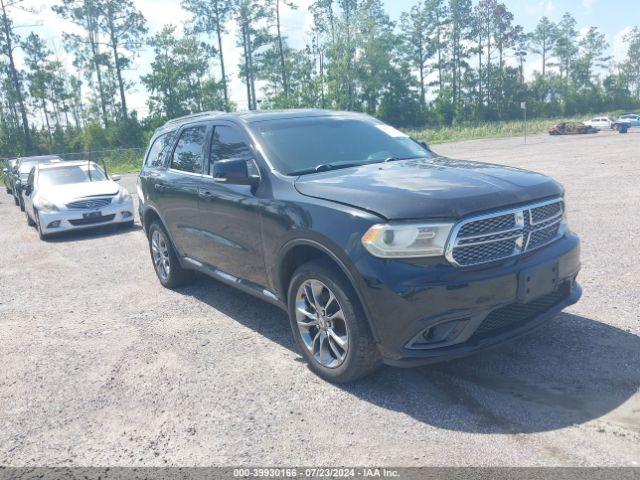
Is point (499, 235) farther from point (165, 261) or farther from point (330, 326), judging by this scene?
point (165, 261)

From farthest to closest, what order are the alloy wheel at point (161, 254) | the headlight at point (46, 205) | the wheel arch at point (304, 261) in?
the headlight at point (46, 205)
the alloy wheel at point (161, 254)
the wheel arch at point (304, 261)

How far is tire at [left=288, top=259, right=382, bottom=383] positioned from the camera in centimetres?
359

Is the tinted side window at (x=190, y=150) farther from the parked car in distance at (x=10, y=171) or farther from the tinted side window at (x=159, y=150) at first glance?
the parked car in distance at (x=10, y=171)

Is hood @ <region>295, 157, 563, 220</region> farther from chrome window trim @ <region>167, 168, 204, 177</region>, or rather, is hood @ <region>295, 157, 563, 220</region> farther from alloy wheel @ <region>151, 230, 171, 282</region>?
alloy wheel @ <region>151, 230, 171, 282</region>

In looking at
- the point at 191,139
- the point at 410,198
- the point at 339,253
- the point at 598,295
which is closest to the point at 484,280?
the point at 410,198

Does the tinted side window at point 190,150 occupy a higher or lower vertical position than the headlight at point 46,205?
higher

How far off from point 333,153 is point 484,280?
190 cm

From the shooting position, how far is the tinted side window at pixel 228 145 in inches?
188

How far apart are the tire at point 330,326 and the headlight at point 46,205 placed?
28.2 ft

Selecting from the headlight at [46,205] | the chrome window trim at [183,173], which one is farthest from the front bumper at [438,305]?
the headlight at [46,205]

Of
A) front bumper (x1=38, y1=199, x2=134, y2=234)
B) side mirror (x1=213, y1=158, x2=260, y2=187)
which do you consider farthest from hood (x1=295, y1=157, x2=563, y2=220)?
front bumper (x1=38, y1=199, x2=134, y2=234)

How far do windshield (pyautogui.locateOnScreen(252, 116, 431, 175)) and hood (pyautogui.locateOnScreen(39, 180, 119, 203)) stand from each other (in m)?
7.71

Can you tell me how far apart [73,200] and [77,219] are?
15.9 inches

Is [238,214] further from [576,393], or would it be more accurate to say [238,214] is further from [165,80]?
[165,80]
